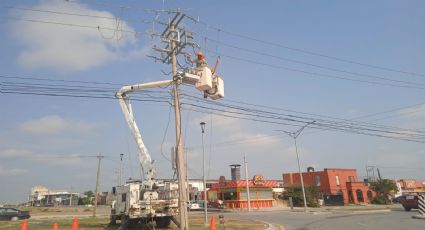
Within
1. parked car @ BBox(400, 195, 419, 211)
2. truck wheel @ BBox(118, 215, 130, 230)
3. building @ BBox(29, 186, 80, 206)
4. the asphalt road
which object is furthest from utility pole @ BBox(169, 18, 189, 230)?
building @ BBox(29, 186, 80, 206)

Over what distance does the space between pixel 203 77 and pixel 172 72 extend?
1896 mm

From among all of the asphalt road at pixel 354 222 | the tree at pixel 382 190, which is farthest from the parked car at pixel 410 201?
the tree at pixel 382 190

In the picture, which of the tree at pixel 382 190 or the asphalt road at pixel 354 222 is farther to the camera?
the tree at pixel 382 190

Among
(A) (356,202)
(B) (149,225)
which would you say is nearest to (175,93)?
(B) (149,225)

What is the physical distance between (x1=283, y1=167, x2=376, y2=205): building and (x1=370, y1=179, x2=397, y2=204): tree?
108cm

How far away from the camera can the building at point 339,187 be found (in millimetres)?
63156

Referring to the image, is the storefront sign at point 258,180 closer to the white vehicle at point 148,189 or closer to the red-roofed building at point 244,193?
the red-roofed building at point 244,193

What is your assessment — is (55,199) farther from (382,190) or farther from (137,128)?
(137,128)

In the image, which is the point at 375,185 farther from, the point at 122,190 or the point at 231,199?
the point at 122,190

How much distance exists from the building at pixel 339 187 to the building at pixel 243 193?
7.80 m

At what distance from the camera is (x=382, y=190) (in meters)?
66.6

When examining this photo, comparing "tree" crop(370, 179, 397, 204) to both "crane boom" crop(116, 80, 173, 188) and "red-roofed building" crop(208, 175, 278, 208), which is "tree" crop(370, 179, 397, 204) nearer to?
"red-roofed building" crop(208, 175, 278, 208)

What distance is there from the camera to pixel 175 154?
53.0ft

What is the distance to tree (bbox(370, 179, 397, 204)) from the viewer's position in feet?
211
